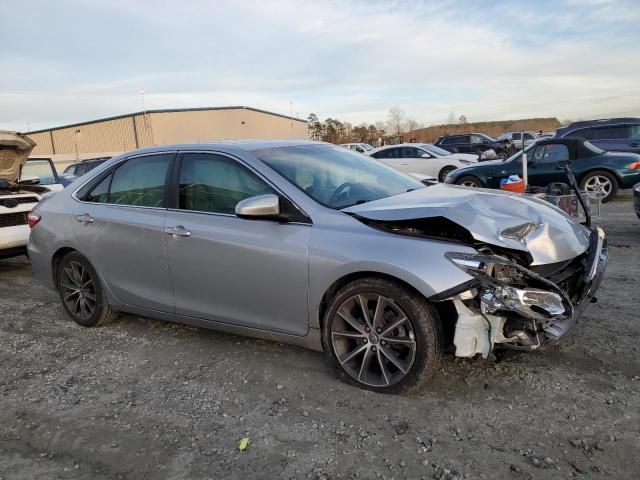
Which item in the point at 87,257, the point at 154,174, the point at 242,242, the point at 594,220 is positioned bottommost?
the point at 594,220

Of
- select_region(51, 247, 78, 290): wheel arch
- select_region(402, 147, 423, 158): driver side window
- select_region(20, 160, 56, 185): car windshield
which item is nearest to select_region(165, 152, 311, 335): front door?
select_region(51, 247, 78, 290): wheel arch

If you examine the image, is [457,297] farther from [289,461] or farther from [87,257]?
[87,257]

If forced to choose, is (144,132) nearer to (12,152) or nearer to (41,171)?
(41,171)

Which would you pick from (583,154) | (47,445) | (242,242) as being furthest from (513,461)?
(583,154)

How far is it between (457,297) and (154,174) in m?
2.72

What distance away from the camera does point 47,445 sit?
9.96 feet

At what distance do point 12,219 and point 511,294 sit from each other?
6.92 meters

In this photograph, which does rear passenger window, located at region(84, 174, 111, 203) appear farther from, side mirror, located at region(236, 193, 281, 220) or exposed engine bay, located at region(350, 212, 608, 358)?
exposed engine bay, located at region(350, 212, 608, 358)

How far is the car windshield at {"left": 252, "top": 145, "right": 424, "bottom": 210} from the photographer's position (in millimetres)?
3768

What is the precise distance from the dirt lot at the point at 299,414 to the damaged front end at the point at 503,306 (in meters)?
0.40

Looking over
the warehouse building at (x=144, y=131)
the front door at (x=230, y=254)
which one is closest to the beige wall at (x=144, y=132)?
the warehouse building at (x=144, y=131)

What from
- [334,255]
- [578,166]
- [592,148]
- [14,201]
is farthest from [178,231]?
[592,148]

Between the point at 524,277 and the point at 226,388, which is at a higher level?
the point at 524,277

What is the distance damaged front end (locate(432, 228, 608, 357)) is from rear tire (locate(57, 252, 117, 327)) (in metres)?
3.21
